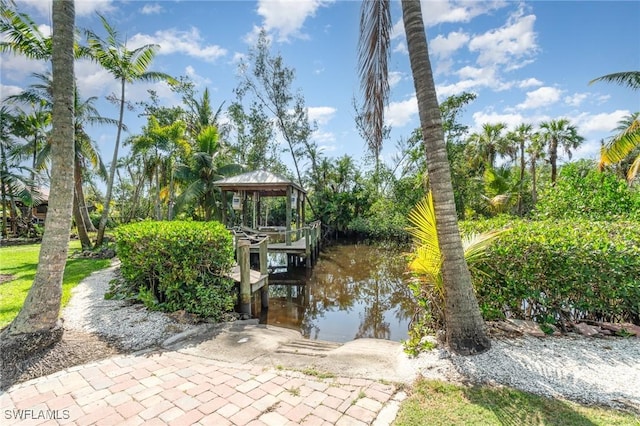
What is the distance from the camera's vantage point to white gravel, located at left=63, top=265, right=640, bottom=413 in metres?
3.07

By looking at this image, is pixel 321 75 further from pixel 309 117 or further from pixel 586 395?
pixel 586 395

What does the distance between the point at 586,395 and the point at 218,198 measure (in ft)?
63.7

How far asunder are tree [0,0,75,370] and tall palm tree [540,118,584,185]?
25.4m

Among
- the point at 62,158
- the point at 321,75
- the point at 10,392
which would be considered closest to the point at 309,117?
the point at 321,75

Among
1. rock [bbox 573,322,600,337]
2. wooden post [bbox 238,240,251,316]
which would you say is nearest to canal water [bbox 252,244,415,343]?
wooden post [bbox 238,240,251,316]

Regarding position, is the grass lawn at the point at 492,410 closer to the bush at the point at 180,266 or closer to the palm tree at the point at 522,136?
the bush at the point at 180,266

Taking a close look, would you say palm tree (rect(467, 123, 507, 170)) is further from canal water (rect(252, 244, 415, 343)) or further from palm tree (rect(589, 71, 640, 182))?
canal water (rect(252, 244, 415, 343))

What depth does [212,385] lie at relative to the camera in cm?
331

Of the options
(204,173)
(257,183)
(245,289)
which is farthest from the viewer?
(204,173)

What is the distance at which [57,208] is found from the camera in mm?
4062

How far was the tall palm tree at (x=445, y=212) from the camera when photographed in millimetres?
3887

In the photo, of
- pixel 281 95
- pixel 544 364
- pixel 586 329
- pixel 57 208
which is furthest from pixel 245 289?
pixel 281 95

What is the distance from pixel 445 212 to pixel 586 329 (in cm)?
292

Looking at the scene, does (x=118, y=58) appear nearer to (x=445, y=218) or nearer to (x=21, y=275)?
(x=21, y=275)
